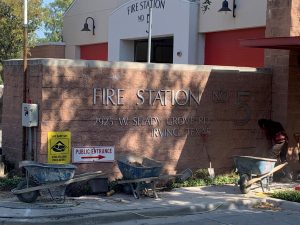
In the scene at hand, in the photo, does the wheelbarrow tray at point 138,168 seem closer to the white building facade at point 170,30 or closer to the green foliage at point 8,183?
the green foliage at point 8,183

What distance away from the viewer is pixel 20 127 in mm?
11773

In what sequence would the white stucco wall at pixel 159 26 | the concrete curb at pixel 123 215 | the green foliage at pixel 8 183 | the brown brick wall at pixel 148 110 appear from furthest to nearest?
the white stucco wall at pixel 159 26
the brown brick wall at pixel 148 110
the green foliage at pixel 8 183
the concrete curb at pixel 123 215

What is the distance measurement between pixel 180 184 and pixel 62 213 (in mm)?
3540

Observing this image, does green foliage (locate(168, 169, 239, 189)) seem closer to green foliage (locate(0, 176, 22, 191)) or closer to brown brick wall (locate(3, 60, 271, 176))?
brown brick wall (locate(3, 60, 271, 176))

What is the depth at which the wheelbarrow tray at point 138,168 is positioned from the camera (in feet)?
34.1

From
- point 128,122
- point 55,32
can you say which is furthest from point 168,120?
point 55,32

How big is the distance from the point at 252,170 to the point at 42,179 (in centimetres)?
422

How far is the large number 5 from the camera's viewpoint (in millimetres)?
13609

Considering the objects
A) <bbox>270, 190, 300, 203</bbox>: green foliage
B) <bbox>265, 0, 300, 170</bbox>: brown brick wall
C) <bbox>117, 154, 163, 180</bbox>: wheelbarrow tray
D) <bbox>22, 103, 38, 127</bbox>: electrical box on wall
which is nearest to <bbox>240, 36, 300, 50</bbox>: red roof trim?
<bbox>265, 0, 300, 170</bbox>: brown brick wall

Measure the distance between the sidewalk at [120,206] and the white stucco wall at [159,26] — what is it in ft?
30.9

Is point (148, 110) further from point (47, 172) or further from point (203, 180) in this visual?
point (47, 172)

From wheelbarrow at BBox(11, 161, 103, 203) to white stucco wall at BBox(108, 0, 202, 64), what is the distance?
36.7 ft

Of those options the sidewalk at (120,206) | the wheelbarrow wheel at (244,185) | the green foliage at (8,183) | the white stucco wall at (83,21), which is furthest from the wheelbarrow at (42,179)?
the white stucco wall at (83,21)

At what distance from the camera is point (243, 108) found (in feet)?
44.9
